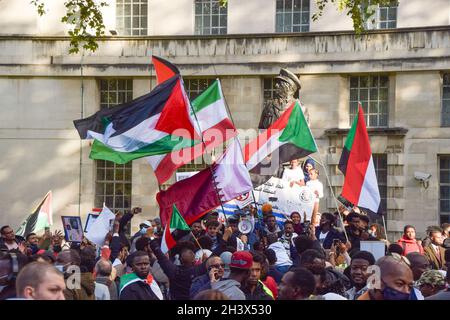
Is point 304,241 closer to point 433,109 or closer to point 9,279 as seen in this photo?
point 9,279

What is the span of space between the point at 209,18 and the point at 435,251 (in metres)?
16.7

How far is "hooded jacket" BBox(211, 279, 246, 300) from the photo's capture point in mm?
8947

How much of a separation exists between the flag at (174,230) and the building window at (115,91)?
716 inches

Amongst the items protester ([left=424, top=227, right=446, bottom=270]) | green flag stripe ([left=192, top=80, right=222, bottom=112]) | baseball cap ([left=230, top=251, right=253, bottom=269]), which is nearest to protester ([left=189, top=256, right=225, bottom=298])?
baseball cap ([left=230, top=251, right=253, bottom=269])

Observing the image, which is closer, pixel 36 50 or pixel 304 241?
pixel 304 241

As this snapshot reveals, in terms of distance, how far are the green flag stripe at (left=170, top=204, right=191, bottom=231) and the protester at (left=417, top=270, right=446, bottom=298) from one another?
12.9 ft

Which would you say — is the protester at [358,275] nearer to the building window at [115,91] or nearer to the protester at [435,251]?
the protester at [435,251]

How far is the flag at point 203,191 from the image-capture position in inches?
547

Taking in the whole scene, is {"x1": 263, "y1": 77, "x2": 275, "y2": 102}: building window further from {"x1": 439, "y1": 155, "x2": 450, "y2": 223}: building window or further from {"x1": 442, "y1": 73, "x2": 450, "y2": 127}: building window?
{"x1": 439, "y1": 155, "x2": 450, "y2": 223}: building window

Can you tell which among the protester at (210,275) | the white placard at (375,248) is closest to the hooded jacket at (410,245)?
the white placard at (375,248)

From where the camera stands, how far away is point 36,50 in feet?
104

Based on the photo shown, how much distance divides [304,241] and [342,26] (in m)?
17.3
